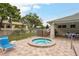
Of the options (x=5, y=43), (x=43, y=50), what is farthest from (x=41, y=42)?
(x=5, y=43)

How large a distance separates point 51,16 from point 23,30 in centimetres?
120

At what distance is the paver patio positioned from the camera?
4.70 metres

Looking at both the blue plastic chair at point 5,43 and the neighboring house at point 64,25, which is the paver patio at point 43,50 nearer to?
the blue plastic chair at point 5,43

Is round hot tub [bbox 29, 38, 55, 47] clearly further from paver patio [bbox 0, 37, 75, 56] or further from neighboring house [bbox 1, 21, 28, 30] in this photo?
neighboring house [bbox 1, 21, 28, 30]

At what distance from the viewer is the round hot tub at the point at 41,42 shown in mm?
5133

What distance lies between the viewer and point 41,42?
5223 millimetres

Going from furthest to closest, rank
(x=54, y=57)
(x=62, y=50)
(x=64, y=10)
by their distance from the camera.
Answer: (x=64, y=10), (x=62, y=50), (x=54, y=57)

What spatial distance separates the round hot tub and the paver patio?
0.14 m

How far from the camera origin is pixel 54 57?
4543 mm

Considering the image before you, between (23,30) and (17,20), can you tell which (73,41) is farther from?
(17,20)

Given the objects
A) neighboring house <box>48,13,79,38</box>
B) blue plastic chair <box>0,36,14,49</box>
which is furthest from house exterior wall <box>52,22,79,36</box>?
blue plastic chair <box>0,36,14,49</box>

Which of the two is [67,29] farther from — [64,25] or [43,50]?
[43,50]

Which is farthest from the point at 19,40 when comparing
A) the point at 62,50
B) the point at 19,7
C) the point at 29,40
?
the point at 62,50

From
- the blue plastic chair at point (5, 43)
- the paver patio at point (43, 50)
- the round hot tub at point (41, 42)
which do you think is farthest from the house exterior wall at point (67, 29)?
the blue plastic chair at point (5, 43)
